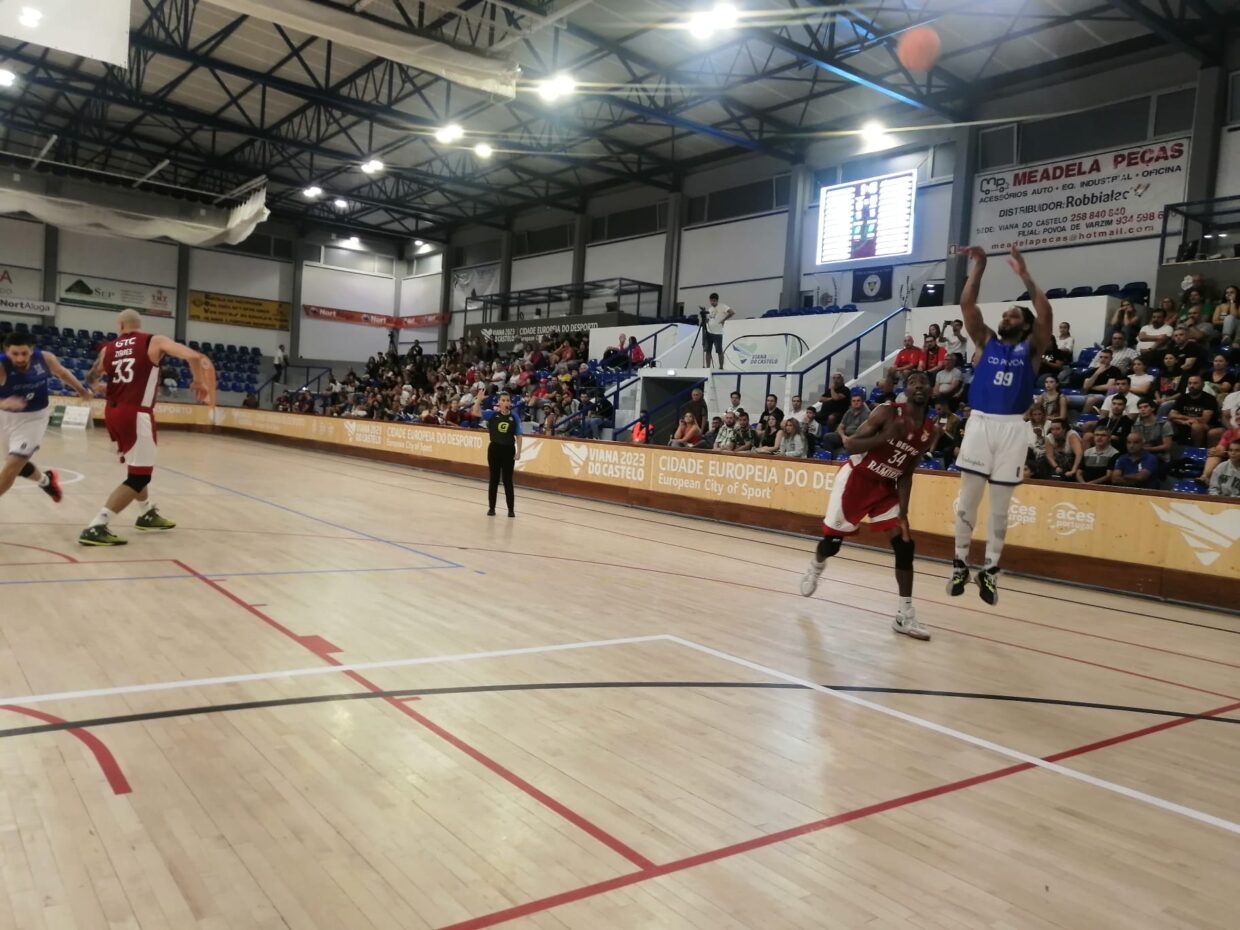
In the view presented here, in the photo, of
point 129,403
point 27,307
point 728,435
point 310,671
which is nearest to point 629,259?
point 728,435

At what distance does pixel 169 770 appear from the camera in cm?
323

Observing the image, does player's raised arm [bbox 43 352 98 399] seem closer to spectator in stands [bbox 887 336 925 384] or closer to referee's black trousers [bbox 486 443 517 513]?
referee's black trousers [bbox 486 443 517 513]

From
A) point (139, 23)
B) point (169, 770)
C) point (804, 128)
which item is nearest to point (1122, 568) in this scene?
point (169, 770)

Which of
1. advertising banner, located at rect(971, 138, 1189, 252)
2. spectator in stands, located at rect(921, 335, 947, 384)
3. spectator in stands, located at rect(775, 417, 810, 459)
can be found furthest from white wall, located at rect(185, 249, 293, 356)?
spectator in stands, located at rect(921, 335, 947, 384)

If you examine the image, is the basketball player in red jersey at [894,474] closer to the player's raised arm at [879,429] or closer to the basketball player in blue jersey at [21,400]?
the player's raised arm at [879,429]

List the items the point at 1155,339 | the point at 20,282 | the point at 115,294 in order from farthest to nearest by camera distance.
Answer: the point at 115,294 → the point at 20,282 → the point at 1155,339

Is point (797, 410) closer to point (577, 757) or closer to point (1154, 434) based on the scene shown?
point (1154, 434)

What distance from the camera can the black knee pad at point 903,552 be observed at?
643 centimetres

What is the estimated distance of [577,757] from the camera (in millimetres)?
3641

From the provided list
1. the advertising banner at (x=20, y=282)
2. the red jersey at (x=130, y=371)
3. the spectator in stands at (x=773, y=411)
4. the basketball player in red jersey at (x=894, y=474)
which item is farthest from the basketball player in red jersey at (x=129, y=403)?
the advertising banner at (x=20, y=282)

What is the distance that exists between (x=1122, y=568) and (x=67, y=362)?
35.4m

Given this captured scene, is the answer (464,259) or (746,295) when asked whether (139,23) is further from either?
(464,259)

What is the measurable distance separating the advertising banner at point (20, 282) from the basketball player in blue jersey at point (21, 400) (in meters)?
30.8

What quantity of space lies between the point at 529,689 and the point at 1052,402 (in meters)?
10.4
